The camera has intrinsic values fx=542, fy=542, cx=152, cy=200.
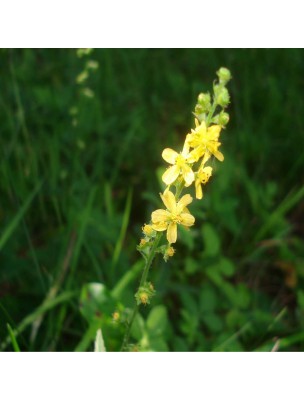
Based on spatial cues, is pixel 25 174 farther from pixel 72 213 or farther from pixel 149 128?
pixel 149 128

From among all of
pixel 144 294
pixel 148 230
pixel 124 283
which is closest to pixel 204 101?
pixel 148 230

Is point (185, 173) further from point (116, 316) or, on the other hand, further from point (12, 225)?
point (12, 225)

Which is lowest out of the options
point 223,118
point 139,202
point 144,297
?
point 144,297

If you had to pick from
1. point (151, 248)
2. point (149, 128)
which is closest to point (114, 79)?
point (149, 128)

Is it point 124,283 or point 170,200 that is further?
point 124,283

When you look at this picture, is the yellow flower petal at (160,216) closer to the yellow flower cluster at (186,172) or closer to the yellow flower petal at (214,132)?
the yellow flower cluster at (186,172)

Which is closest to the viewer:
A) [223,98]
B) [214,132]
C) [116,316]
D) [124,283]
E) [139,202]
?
[214,132]

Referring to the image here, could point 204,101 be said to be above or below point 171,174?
above

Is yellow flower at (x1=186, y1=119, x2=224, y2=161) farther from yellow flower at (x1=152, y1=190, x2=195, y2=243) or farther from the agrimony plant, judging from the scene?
yellow flower at (x1=152, y1=190, x2=195, y2=243)

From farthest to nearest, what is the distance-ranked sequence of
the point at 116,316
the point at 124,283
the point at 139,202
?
the point at 139,202
the point at 124,283
the point at 116,316
